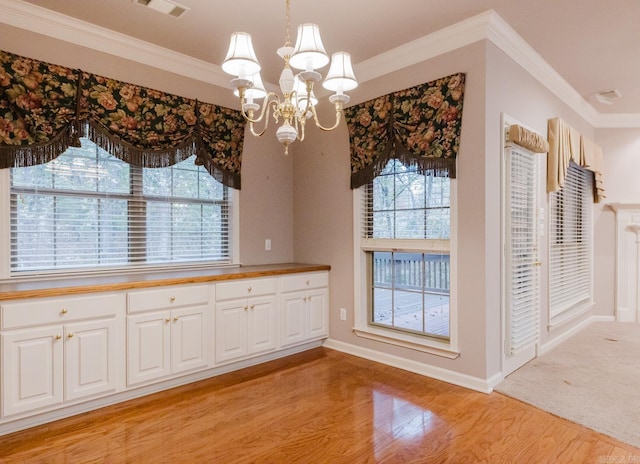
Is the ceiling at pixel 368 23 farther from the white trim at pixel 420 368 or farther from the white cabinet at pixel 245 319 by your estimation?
the white trim at pixel 420 368

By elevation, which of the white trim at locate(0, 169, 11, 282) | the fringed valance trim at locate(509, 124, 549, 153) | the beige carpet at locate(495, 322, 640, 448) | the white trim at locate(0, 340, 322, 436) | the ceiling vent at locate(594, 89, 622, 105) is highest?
the ceiling vent at locate(594, 89, 622, 105)

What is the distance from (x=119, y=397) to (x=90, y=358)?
402 millimetres

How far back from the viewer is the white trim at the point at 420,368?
301 centimetres

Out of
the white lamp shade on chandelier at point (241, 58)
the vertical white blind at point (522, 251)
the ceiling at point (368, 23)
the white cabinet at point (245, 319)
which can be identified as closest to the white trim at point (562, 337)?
the vertical white blind at point (522, 251)

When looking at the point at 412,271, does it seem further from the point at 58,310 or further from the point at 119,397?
the point at 58,310

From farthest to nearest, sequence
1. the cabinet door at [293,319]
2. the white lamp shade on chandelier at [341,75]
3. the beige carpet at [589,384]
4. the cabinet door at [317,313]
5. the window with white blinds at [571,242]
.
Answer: the window with white blinds at [571,242], the cabinet door at [317,313], the cabinet door at [293,319], the beige carpet at [589,384], the white lamp shade on chandelier at [341,75]

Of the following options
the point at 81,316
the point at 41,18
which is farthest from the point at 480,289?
the point at 41,18

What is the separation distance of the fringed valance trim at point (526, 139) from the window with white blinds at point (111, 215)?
8.76ft

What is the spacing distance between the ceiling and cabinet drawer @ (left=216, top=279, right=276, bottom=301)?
2.04m

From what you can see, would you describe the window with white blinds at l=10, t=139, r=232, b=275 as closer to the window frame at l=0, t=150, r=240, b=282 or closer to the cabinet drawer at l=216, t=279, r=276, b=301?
the window frame at l=0, t=150, r=240, b=282

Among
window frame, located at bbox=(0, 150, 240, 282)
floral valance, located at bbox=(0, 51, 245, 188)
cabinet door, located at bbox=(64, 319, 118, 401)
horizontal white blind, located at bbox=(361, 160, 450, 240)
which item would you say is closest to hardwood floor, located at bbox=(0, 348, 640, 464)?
cabinet door, located at bbox=(64, 319, 118, 401)

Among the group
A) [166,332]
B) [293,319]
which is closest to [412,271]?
[293,319]

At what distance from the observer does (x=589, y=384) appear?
3119 millimetres

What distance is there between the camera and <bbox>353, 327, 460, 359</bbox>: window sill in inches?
126
